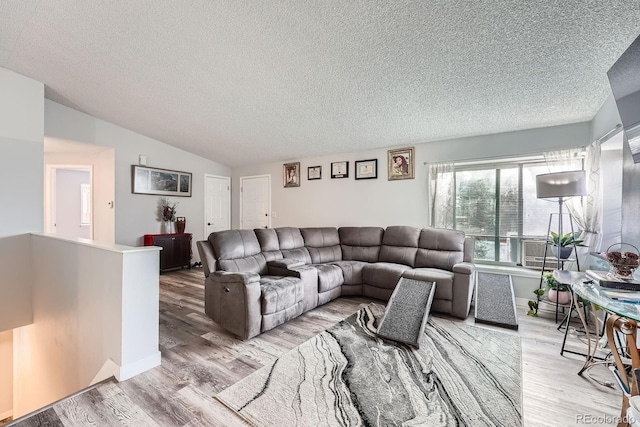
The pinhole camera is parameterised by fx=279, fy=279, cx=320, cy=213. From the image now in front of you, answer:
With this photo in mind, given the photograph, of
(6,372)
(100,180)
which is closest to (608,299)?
(6,372)

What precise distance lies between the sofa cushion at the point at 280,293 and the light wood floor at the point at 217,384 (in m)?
0.25

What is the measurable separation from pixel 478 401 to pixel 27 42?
5124 mm

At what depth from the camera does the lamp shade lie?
9.15 ft

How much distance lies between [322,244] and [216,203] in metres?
3.25

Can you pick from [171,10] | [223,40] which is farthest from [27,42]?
[223,40]

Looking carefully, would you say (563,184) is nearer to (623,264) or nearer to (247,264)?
(623,264)

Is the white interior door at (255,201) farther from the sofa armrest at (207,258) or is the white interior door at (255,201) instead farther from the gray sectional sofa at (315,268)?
the sofa armrest at (207,258)

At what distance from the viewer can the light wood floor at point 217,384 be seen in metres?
1.66

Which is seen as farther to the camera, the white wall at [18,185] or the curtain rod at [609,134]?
the white wall at [18,185]

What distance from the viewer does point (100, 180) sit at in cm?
516

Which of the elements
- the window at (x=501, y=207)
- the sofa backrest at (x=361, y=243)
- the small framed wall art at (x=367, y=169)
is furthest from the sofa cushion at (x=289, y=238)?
the window at (x=501, y=207)

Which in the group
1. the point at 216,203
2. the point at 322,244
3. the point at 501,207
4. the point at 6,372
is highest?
the point at 216,203

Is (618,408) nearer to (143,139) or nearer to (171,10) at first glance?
(171,10)

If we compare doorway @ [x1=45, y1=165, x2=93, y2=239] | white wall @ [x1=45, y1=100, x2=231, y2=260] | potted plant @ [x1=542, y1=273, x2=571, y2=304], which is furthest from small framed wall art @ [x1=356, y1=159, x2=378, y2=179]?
doorway @ [x1=45, y1=165, x2=93, y2=239]
